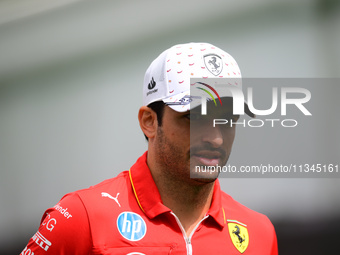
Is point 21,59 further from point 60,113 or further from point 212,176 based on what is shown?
point 212,176

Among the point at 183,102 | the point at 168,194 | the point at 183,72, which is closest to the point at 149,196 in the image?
the point at 168,194

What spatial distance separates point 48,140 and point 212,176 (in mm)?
1877

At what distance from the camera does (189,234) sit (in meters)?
1.99

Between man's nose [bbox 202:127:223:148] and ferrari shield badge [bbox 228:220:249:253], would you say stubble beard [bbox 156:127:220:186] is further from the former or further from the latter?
ferrari shield badge [bbox 228:220:249:253]

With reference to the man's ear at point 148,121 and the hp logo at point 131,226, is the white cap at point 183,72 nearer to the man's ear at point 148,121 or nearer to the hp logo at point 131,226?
the man's ear at point 148,121

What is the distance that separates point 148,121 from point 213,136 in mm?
304

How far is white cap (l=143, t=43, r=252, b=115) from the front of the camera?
1948 millimetres

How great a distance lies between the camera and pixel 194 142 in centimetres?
192

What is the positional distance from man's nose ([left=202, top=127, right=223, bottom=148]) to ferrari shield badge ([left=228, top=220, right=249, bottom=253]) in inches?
15.7

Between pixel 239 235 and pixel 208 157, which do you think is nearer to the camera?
pixel 208 157

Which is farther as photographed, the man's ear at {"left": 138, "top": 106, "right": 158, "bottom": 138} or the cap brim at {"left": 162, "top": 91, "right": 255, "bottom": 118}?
the man's ear at {"left": 138, "top": 106, "right": 158, "bottom": 138}

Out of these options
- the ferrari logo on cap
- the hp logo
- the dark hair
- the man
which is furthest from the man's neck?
the ferrari logo on cap

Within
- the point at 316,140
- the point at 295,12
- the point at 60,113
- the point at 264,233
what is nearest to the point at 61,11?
the point at 60,113

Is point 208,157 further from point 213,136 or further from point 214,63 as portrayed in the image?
point 214,63
